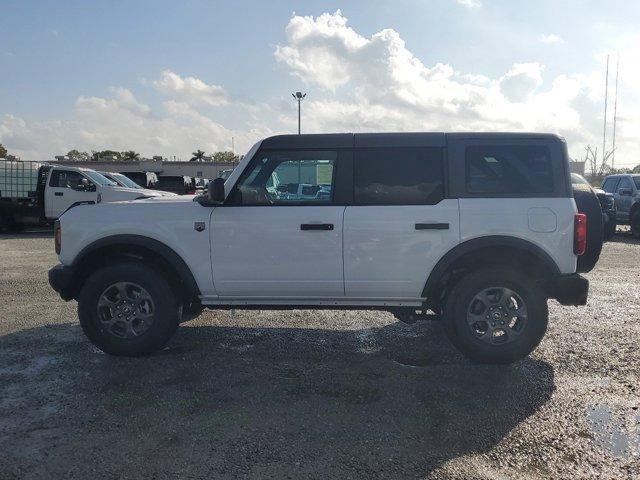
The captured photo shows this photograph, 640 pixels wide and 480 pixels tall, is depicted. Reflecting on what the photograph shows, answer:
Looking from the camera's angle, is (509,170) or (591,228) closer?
(509,170)

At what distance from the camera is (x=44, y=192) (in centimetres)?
1537

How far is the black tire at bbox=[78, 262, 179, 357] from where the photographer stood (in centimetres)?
466

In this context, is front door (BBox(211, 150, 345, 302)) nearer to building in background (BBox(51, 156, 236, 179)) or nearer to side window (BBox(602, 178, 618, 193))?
side window (BBox(602, 178, 618, 193))

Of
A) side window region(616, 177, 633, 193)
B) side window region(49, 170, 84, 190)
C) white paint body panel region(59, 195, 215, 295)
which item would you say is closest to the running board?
white paint body panel region(59, 195, 215, 295)

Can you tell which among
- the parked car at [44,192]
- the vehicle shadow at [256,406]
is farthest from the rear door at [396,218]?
the parked car at [44,192]

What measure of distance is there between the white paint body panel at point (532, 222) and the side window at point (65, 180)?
13.7 m

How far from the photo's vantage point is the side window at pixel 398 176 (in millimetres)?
4547


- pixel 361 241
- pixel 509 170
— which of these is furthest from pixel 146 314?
pixel 509 170

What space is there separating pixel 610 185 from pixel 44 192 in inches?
654

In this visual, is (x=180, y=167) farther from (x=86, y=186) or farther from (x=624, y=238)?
(x=624, y=238)

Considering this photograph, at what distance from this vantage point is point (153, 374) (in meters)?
4.37

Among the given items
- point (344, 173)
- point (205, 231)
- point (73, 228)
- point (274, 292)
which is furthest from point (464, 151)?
point (73, 228)

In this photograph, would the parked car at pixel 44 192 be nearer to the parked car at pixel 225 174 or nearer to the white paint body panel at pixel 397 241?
the parked car at pixel 225 174

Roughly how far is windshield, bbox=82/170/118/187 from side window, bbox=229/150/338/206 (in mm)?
12040
